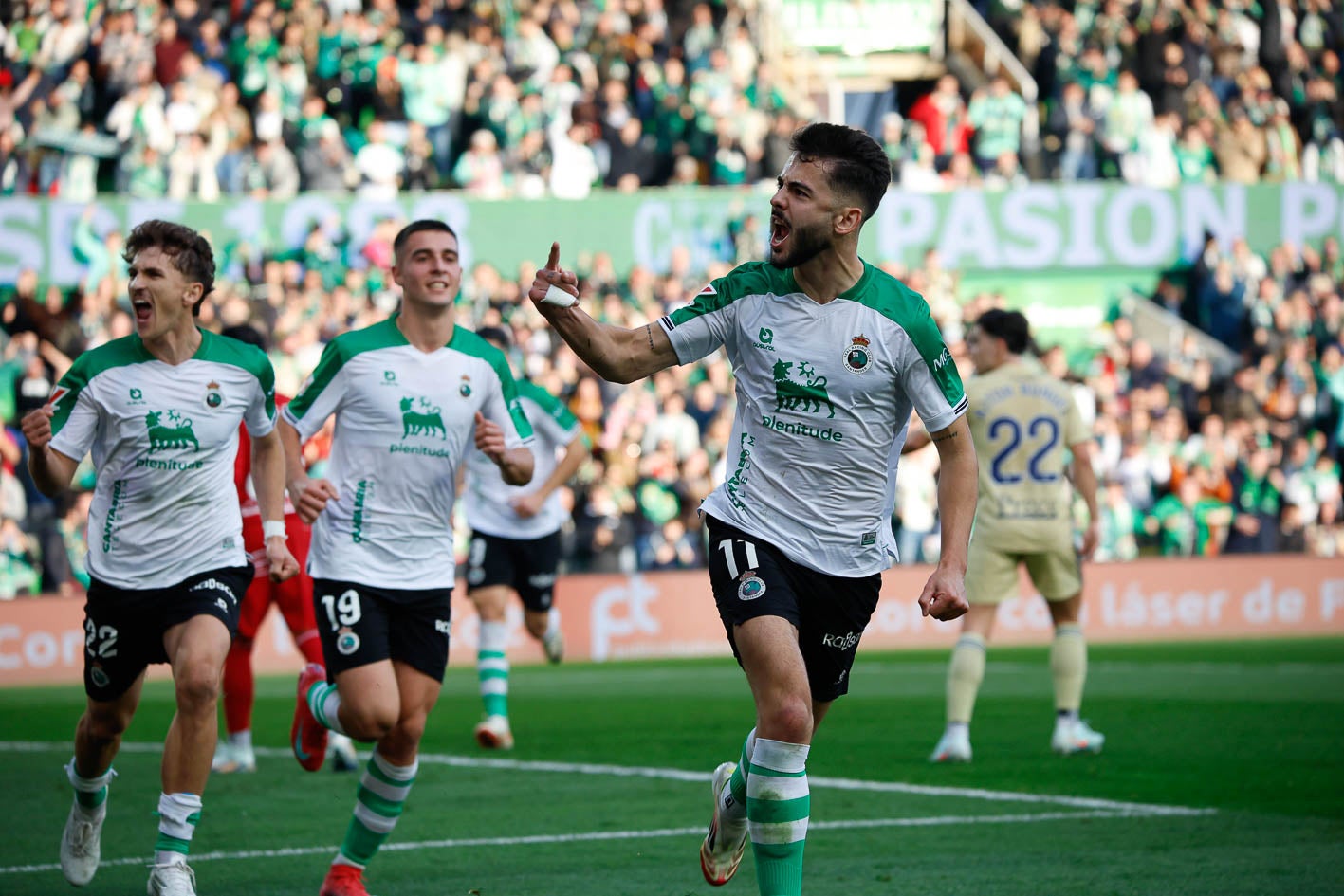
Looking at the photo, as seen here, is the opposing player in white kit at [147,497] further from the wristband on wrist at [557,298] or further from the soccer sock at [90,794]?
the wristband on wrist at [557,298]

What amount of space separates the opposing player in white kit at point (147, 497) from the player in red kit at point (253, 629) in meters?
3.13

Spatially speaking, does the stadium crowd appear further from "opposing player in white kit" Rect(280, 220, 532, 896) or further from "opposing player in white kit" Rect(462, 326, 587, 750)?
"opposing player in white kit" Rect(280, 220, 532, 896)

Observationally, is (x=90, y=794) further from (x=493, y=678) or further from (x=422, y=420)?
(x=493, y=678)

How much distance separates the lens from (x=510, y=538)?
13078mm

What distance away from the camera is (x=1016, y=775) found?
10.5m

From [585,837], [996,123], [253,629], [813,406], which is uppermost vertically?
[996,123]

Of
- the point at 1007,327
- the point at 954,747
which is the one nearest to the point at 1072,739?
the point at 954,747

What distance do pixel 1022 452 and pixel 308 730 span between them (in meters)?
5.05

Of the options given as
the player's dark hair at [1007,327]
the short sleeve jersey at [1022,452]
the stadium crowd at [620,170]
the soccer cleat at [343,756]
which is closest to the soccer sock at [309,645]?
the soccer cleat at [343,756]

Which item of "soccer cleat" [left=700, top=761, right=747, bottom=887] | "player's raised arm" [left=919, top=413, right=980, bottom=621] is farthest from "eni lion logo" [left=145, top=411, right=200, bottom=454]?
"player's raised arm" [left=919, top=413, right=980, bottom=621]

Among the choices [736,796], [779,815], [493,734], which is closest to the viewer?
[779,815]

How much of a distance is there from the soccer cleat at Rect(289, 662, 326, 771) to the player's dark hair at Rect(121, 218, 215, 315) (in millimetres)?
1803

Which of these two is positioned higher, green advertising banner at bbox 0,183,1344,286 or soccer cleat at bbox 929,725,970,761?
green advertising banner at bbox 0,183,1344,286

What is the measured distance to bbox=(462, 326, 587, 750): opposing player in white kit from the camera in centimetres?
1233
